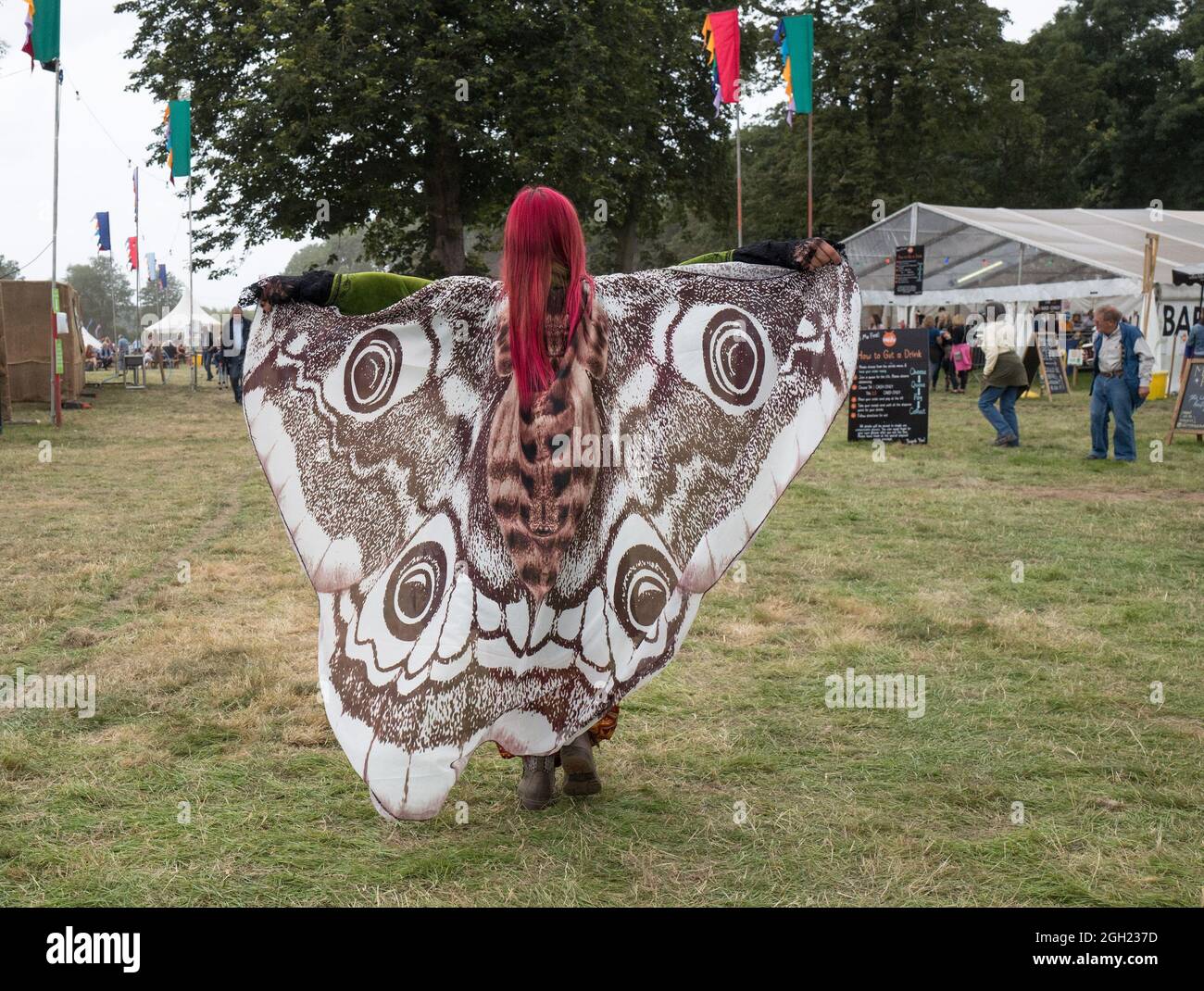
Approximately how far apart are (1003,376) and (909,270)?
A: 46.7ft

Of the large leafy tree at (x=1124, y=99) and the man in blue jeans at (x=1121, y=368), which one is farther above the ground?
the large leafy tree at (x=1124, y=99)

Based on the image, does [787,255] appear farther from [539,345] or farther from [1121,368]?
[1121,368]

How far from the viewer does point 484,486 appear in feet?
12.1

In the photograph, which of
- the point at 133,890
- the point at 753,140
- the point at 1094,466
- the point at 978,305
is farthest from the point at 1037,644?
the point at 753,140

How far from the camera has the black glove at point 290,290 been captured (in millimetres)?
4066

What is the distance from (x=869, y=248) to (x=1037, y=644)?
27153 mm

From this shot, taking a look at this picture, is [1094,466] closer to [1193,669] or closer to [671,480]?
[1193,669]

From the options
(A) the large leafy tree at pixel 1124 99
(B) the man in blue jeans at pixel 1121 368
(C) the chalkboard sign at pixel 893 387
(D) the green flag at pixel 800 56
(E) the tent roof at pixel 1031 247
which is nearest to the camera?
(B) the man in blue jeans at pixel 1121 368

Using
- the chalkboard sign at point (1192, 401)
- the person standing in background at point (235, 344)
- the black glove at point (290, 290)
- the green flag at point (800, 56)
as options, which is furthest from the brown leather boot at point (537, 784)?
the person standing in background at point (235, 344)

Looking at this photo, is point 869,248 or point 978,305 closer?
point 978,305

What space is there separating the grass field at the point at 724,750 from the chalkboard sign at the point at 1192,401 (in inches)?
267

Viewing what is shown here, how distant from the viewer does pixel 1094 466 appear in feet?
41.4

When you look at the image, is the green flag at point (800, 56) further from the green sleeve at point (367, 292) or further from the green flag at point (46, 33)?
the green sleeve at point (367, 292)

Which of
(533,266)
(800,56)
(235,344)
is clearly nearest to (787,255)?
(533,266)
